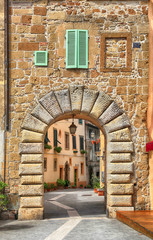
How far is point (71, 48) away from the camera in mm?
10883

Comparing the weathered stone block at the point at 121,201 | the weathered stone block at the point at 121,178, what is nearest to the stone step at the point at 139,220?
the weathered stone block at the point at 121,201

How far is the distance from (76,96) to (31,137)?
1.64 meters

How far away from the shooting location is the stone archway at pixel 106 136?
33.3 feet

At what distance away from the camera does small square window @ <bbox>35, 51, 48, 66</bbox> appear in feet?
35.2

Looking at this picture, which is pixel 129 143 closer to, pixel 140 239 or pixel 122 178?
pixel 122 178

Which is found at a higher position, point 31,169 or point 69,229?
point 31,169

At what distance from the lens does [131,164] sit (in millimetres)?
10273

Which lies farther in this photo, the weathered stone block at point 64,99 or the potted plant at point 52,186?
the potted plant at point 52,186

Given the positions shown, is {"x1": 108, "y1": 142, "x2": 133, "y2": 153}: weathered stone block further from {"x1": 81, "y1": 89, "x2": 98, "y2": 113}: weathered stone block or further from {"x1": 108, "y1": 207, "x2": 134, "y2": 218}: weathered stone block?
{"x1": 108, "y1": 207, "x2": 134, "y2": 218}: weathered stone block

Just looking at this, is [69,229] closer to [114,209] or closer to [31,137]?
[114,209]

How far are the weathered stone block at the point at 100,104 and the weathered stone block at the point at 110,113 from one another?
10cm

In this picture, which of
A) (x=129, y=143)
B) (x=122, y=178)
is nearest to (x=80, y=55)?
(x=129, y=143)

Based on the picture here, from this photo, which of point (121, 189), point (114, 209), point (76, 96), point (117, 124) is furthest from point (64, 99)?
point (114, 209)

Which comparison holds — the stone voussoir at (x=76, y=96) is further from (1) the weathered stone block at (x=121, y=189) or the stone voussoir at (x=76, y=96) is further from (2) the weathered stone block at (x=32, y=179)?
(1) the weathered stone block at (x=121, y=189)
